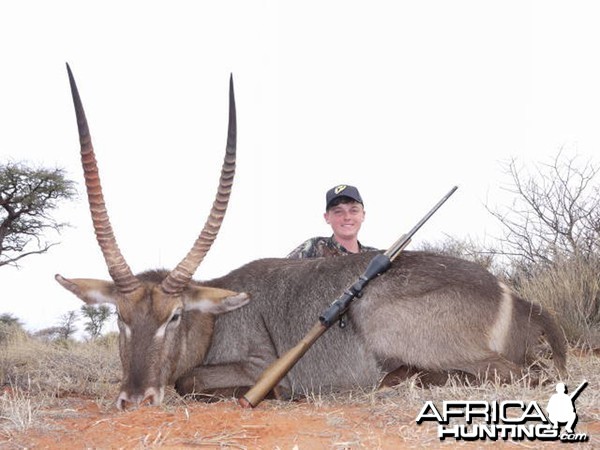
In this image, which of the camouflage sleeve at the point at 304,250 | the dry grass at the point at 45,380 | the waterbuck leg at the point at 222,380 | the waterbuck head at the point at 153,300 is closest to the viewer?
the dry grass at the point at 45,380

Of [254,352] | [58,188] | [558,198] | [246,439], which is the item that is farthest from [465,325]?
[58,188]

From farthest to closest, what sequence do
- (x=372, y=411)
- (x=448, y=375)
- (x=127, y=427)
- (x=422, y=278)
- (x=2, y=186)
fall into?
(x=2, y=186) < (x=422, y=278) < (x=448, y=375) < (x=372, y=411) < (x=127, y=427)

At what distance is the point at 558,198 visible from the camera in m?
10.5

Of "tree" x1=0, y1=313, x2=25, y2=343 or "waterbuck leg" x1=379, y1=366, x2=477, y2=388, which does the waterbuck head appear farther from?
"tree" x1=0, y1=313, x2=25, y2=343

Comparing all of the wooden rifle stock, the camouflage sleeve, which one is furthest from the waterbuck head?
the camouflage sleeve

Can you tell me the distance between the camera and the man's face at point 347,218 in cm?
819

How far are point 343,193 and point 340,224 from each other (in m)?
0.40

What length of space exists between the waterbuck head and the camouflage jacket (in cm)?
277

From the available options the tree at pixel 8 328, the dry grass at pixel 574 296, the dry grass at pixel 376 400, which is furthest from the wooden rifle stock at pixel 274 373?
the tree at pixel 8 328

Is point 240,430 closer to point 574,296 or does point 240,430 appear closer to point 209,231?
point 209,231

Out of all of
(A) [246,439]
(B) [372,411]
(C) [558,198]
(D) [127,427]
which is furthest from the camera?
(C) [558,198]

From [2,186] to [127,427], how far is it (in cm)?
1588

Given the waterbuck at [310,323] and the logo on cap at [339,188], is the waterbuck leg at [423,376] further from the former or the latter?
the logo on cap at [339,188]

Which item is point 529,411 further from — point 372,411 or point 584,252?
point 584,252
